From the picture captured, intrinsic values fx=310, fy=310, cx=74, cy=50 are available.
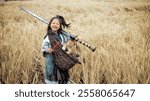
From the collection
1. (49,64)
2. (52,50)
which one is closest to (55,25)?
(52,50)

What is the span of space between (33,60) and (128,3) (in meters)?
1.12

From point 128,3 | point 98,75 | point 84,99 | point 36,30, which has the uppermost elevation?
point 128,3

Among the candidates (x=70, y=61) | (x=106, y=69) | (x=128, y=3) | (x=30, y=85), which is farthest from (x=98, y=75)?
(x=128, y=3)

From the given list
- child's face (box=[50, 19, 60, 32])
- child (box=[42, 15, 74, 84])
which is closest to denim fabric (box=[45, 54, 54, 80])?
child (box=[42, 15, 74, 84])

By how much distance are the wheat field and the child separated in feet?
0.28

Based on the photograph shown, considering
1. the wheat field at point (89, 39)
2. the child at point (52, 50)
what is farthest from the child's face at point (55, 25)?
the wheat field at point (89, 39)

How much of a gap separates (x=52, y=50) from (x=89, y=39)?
41cm

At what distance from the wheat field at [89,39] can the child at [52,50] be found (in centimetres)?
8

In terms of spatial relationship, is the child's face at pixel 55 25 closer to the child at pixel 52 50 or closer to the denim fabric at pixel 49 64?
the child at pixel 52 50

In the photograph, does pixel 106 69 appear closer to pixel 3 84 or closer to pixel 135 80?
pixel 135 80

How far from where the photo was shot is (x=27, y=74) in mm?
2879

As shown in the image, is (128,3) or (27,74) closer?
(27,74)

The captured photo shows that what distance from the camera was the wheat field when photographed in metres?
2.88

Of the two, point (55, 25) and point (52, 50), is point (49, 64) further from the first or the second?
point (55, 25)
